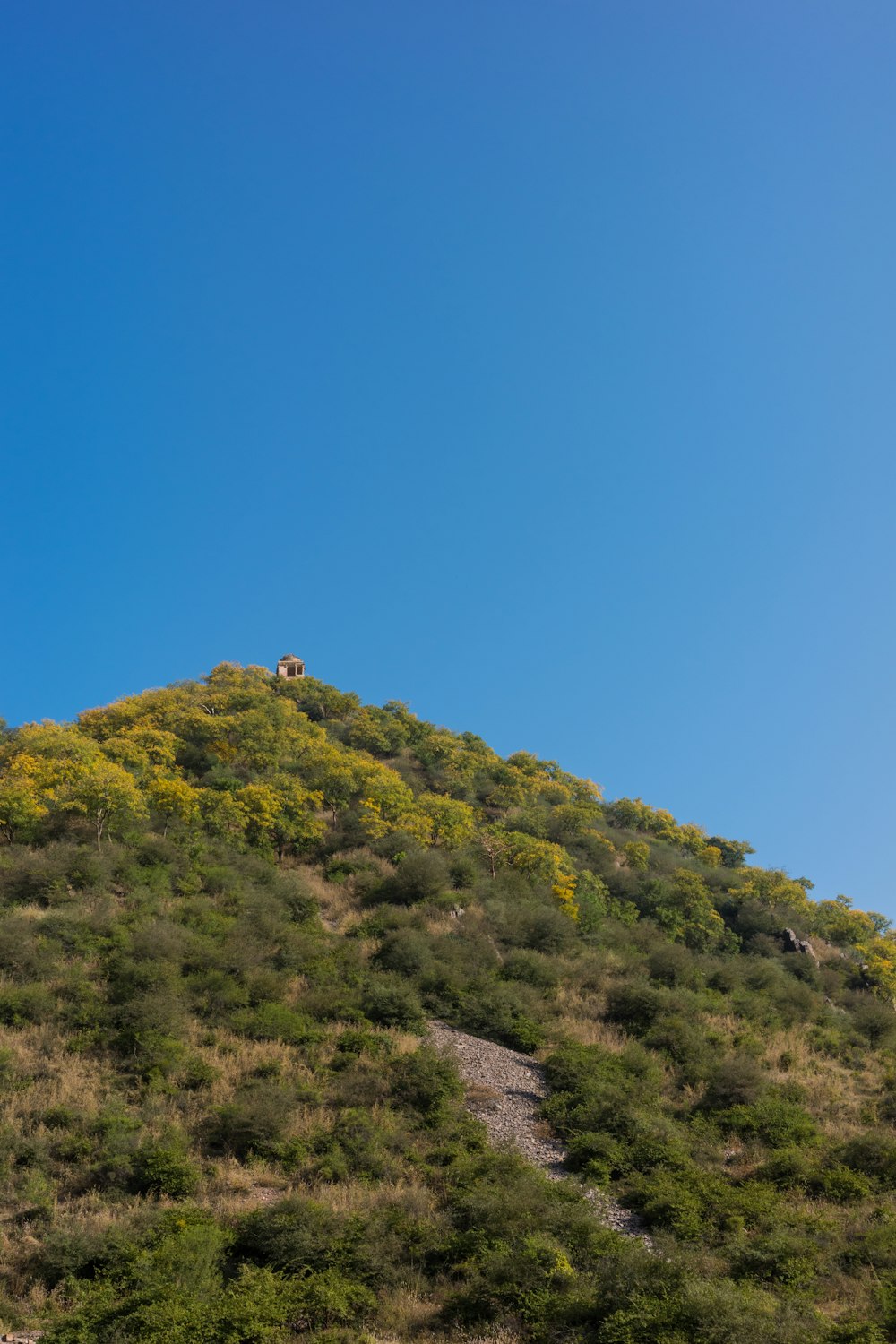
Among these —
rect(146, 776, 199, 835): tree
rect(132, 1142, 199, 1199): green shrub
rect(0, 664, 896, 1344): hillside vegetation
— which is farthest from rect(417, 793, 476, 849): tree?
rect(132, 1142, 199, 1199): green shrub

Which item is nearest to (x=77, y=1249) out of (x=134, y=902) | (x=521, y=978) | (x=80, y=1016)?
(x=80, y=1016)

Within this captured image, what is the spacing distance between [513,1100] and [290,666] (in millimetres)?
49486

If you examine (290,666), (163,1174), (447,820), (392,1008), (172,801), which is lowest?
(163,1174)

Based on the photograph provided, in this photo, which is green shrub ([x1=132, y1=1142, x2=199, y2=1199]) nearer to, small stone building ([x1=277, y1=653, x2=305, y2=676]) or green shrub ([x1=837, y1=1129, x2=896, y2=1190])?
green shrub ([x1=837, y1=1129, x2=896, y2=1190])

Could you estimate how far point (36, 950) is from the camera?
71.6ft

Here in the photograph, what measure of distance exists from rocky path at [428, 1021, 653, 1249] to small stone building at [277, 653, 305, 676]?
146 feet

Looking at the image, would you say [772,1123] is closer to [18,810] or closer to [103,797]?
[103,797]

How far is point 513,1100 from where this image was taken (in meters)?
19.5

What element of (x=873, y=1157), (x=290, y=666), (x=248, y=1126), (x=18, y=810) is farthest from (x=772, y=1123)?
(x=290, y=666)

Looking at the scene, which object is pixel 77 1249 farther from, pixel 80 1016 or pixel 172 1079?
pixel 80 1016

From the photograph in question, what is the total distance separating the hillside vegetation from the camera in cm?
1125

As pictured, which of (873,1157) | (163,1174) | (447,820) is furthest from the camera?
(447,820)

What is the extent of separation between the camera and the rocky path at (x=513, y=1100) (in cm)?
1508

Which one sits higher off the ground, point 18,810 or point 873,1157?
point 18,810
